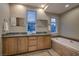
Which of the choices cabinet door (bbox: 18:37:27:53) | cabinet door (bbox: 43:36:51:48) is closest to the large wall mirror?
cabinet door (bbox: 18:37:27:53)

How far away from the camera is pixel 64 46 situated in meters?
1.95

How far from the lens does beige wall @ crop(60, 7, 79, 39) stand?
73.1 inches

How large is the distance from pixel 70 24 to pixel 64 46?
1.50ft

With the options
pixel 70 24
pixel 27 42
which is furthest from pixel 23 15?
pixel 70 24

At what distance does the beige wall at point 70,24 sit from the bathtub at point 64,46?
12 centimetres

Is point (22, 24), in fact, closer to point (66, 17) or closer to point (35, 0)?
point (35, 0)

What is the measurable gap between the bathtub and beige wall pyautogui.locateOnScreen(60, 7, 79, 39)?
119 millimetres

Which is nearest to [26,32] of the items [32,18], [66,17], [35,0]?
[32,18]

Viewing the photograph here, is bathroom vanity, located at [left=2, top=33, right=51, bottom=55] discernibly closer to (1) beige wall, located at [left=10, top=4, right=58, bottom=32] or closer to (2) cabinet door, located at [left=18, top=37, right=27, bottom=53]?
(2) cabinet door, located at [left=18, top=37, right=27, bottom=53]

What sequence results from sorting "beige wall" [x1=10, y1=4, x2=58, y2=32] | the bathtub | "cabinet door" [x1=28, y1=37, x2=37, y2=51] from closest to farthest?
the bathtub < "beige wall" [x1=10, y1=4, x2=58, y2=32] < "cabinet door" [x1=28, y1=37, x2=37, y2=51]

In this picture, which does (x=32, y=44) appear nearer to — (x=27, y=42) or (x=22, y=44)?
(x=27, y=42)

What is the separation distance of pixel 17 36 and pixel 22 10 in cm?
55

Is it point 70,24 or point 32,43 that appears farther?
point 32,43

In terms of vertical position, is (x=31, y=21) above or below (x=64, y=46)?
above
